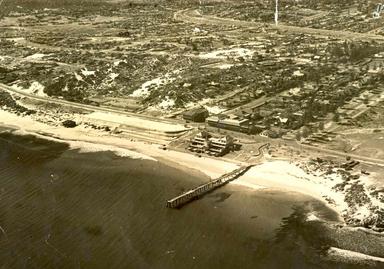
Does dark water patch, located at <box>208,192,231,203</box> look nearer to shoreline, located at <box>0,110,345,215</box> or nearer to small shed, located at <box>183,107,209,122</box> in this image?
shoreline, located at <box>0,110,345,215</box>

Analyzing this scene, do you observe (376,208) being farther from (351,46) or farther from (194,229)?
(351,46)

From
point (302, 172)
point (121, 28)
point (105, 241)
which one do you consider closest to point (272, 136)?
point (302, 172)

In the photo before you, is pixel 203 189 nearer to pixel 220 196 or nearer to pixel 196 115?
pixel 220 196

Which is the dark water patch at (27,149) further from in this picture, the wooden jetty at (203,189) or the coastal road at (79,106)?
the wooden jetty at (203,189)

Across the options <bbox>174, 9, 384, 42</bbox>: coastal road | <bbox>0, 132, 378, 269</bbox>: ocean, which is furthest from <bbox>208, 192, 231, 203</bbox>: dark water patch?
<bbox>174, 9, 384, 42</bbox>: coastal road

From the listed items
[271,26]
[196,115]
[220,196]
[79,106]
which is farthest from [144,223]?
[271,26]
